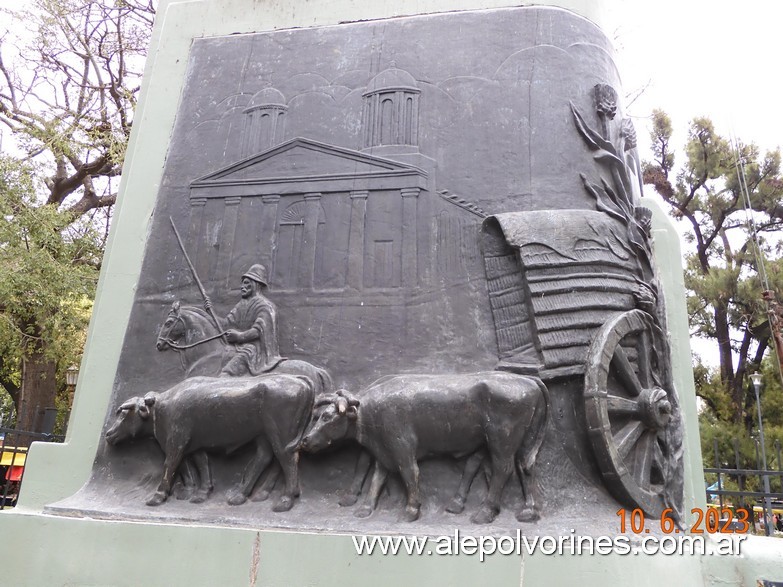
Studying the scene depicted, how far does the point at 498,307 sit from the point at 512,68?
7.29ft

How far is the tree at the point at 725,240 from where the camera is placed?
76.6 ft

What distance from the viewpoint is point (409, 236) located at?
16.3 ft

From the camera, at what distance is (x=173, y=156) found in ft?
19.1

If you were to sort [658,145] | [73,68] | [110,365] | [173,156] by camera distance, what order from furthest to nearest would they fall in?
1. [658,145]
2. [73,68]
3. [173,156]
4. [110,365]

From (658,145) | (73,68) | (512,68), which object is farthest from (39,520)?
(658,145)

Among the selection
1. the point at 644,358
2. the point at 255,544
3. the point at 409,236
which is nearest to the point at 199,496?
the point at 255,544

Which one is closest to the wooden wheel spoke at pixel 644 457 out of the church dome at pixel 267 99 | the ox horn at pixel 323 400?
the ox horn at pixel 323 400

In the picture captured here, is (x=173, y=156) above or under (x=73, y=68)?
under

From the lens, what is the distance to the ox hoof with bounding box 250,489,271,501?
4.41m

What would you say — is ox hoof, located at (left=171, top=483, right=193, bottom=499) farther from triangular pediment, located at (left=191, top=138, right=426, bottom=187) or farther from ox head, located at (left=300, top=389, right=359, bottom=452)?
triangular pediment, located at (left=191, top=138, right=426, bottom=187)

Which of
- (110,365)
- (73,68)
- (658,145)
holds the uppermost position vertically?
(658,145)

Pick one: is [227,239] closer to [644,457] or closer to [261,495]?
[261,495]

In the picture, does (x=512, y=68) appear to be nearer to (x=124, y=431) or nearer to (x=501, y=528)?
(x=501, y=528)

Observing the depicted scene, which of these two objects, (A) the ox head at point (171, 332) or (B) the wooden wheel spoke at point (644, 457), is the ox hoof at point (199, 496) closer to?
(A) the ox head at point (171, 332)
